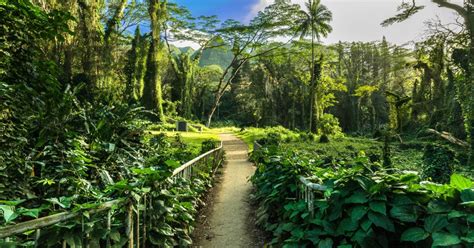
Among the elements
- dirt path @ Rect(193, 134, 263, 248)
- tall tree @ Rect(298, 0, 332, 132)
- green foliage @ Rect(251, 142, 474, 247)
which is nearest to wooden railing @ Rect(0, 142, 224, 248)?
green foliage @ Rect(251, 142, 474, 247)

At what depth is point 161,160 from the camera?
15.7 ft

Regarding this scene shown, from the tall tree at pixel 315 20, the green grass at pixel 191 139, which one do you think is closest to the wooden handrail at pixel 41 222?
the green grass at pixel 191 139

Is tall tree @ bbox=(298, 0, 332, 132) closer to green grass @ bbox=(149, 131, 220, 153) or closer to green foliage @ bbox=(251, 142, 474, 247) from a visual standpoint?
green grass @ bbox=(149, 131, 220, 153)

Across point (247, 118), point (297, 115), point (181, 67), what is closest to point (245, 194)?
point (181, 67)

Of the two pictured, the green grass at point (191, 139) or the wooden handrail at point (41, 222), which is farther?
the green grass at point (191, 139)

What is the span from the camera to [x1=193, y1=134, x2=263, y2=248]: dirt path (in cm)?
454

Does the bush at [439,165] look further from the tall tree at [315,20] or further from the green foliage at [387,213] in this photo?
the tall tree at [315,20]

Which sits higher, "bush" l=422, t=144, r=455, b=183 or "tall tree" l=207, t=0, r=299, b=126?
"tall tree" l=207, t=0, r=299, b=126

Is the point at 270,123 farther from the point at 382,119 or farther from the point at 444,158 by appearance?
the point at 444,158

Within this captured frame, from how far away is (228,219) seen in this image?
18.3 ft

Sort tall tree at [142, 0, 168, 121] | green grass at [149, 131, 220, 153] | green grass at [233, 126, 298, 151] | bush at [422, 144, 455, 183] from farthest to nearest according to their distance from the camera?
tall tree at [142, 0, 168, 121]
green grass at [233, 126, 298, 151]
green grass at [149, 131, 220, 153]
bush at [422, 144, 455, 183]

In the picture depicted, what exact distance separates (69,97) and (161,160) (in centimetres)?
158

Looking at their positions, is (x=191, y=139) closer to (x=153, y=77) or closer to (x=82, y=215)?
(x=153, y=77)

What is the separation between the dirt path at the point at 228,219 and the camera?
4.54 meters
